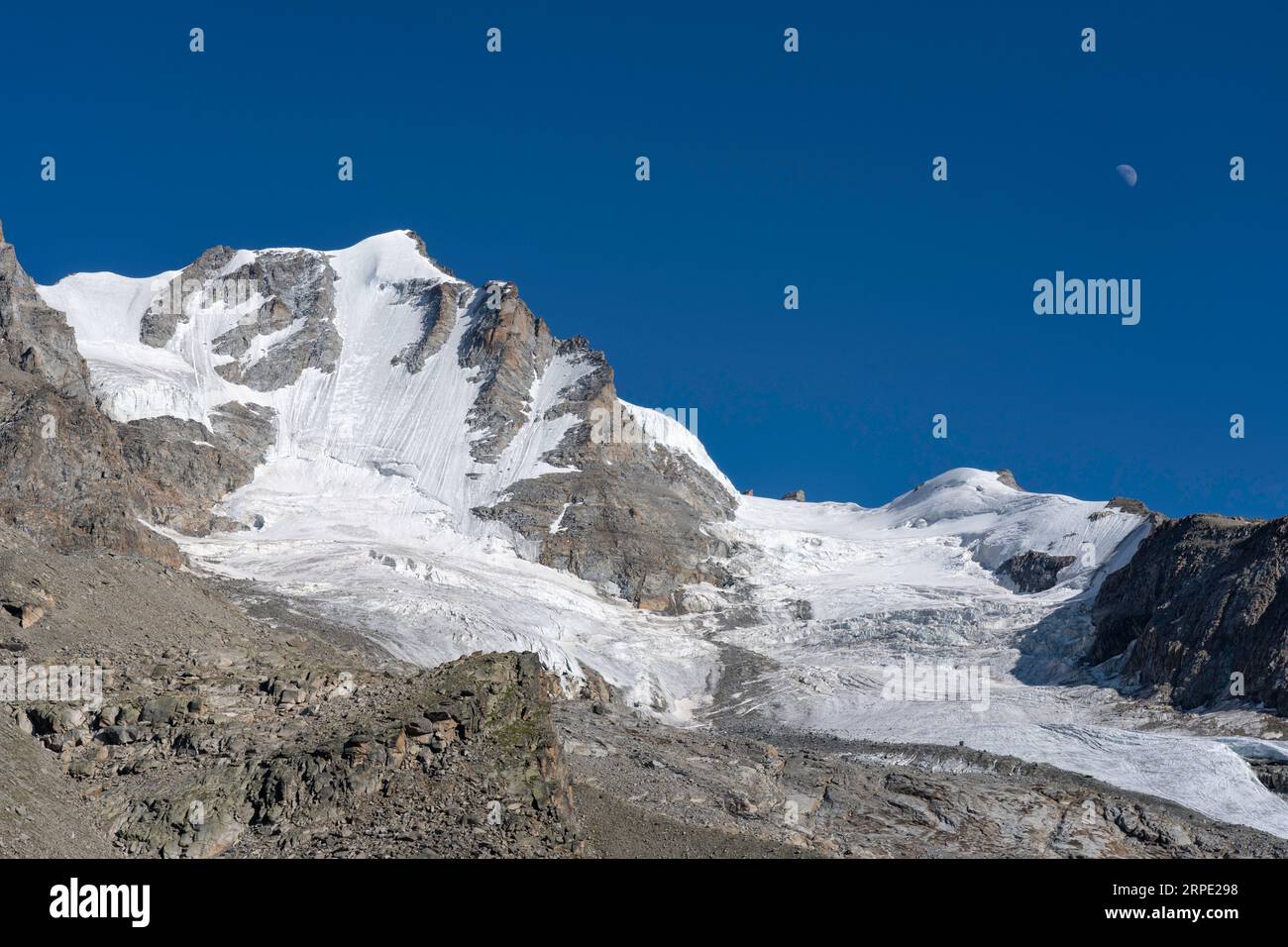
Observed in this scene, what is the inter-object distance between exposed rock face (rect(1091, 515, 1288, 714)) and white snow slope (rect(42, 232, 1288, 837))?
3.79m

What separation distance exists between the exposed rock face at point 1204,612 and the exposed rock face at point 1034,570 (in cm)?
2003

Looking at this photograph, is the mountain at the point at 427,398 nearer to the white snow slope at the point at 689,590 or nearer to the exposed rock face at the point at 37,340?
the white snow slope at the point at 689,590

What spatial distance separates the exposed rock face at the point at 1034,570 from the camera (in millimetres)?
135875

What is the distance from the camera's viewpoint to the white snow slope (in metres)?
87.8

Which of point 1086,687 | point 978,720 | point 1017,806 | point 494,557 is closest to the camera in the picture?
point 1017,806

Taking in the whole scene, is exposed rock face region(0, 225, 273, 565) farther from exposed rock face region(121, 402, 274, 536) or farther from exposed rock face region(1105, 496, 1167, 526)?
exposed rock face region(1105, 496, 1167, 526)

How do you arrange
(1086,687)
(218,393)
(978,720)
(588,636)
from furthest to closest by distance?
1. (218,393)
2. (588,636)
3. (1086,687)
4. (978,720)

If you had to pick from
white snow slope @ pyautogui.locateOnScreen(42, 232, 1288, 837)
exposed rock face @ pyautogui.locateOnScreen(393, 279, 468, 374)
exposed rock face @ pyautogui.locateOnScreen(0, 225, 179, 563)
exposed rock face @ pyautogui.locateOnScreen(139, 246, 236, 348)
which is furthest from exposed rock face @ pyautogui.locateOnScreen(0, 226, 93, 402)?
exposed rock face @ pyautogui.locateOnScreen(393, 279, 468, 374)

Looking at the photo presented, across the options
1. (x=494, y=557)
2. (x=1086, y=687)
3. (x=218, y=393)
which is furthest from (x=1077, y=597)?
(x=218, y=393)

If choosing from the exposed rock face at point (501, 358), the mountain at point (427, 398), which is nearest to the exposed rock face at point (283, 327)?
the mountain at point (427, 398)

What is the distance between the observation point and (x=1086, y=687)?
9794cm
